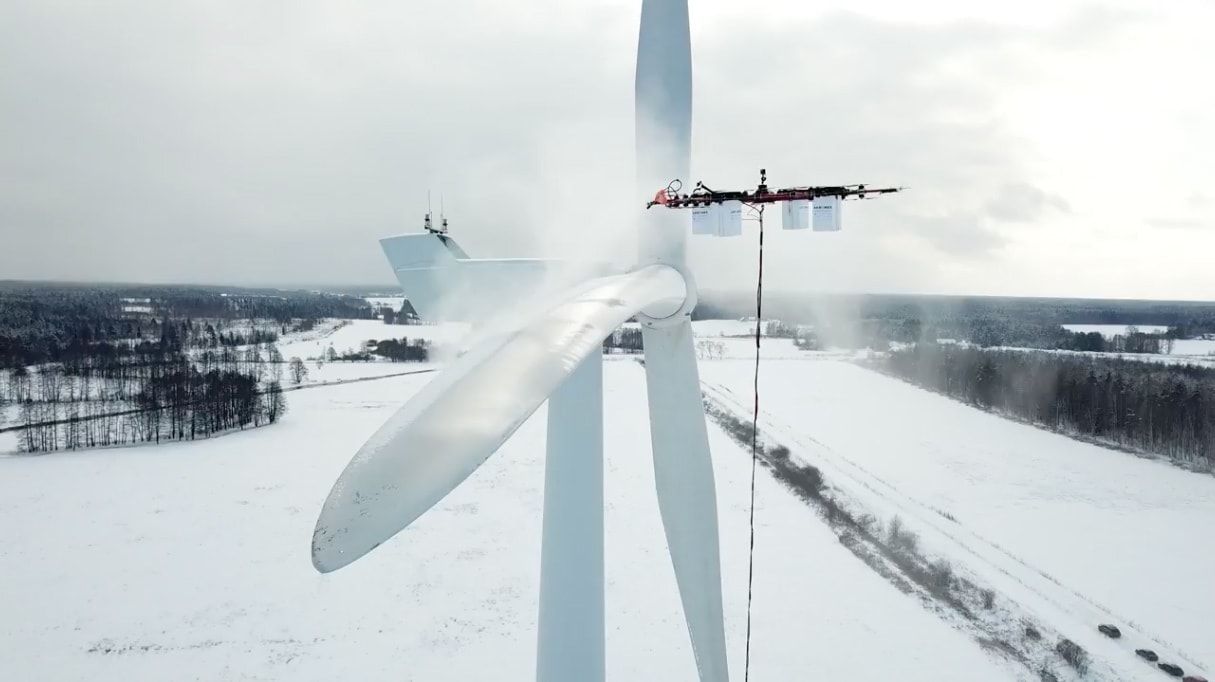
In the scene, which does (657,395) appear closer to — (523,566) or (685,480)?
(685,480)

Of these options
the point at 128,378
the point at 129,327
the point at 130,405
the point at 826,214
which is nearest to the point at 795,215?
the point at 826,214

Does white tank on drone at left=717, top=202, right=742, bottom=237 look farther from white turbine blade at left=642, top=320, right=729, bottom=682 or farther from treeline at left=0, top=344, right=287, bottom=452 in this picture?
treeline at left=0, top=344, right=287, bottom=452

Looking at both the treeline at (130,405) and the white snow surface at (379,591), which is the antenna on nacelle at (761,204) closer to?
the white snow surface at (379,591)

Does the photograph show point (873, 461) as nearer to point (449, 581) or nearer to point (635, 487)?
point (635, 487)

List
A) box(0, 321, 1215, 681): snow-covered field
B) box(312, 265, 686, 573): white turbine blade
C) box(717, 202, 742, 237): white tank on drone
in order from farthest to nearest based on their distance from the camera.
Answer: box(0, 321, 1215, 681): snow-covered field → box(717, 202, 742, 237): white tank on drone → box(312, 265, 686, 573): white turbine blade

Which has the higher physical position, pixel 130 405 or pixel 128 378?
pixel 128 378

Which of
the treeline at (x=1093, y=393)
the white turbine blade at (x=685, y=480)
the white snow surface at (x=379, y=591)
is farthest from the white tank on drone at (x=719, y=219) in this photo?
the treeline at (x=1093, y=393)

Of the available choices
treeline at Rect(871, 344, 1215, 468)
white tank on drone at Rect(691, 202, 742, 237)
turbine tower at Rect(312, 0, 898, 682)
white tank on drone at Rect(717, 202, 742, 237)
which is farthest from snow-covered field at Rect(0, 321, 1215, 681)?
treeline at Rect(871, 344, 1215, 468)
